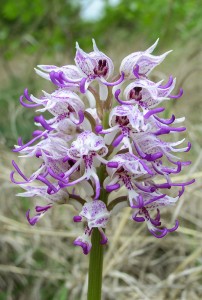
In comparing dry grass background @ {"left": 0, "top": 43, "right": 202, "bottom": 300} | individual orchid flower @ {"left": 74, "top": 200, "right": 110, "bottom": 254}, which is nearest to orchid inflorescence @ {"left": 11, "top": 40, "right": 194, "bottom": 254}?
individual orchid flower @ {"left": 74, "top": 200, "right": 110, "bottom": 254}

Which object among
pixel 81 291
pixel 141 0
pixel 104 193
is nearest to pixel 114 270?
pixel 81 291

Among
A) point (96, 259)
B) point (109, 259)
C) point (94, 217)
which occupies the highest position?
point (94, 217)

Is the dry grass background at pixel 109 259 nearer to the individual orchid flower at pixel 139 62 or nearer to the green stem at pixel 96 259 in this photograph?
the green stem at pixel 96 259

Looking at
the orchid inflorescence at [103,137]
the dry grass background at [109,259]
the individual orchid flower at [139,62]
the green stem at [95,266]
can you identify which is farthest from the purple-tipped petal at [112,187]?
the dry grass background at [109,259]

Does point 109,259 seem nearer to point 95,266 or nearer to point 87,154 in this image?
point 95,266

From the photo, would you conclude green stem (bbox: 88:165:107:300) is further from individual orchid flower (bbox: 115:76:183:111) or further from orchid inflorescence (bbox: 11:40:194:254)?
individual orchid flower (bbox: 115:76:183:111)

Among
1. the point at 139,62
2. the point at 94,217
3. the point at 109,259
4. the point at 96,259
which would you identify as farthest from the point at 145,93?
the point at 109,259
